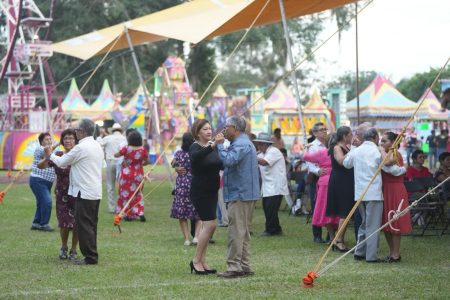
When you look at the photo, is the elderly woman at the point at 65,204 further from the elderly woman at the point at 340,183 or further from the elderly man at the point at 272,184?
the elderly man at the point at 272,184

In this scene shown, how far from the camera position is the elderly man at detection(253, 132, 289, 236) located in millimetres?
13062

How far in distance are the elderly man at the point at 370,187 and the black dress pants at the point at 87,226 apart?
Answer: 3042 mm

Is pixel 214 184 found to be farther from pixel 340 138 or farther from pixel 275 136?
pixel 275 136

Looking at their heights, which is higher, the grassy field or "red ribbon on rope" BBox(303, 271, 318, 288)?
"red ribbon on rope" BBox(303, 271, 318, 288)

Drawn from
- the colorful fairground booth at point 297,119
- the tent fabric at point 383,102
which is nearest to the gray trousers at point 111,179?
the colorful fairground booth at point 297,119

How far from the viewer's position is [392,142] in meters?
9.99

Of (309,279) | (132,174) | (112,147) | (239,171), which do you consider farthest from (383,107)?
(309,279)

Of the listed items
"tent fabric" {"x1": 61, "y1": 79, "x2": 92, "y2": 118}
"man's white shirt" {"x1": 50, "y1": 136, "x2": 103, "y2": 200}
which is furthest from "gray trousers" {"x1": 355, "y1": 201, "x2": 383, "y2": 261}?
"tent fabric" {"x1": 61, "y1": 79, "x2": 92, "y2": 118}

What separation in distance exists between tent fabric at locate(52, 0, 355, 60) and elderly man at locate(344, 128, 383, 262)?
16.1 ft

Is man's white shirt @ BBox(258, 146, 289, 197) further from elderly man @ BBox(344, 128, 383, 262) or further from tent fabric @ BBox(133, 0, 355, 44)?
elderly man @ BBox(344, 128, 383, 262)

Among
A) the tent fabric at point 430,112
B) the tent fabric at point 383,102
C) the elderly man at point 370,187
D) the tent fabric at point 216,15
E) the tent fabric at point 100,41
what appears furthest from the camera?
the tent fabric at point 430,112

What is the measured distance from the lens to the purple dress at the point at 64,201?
1048cm

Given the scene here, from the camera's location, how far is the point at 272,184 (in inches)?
517

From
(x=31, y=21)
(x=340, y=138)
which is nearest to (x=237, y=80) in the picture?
(x=31, y=21)
